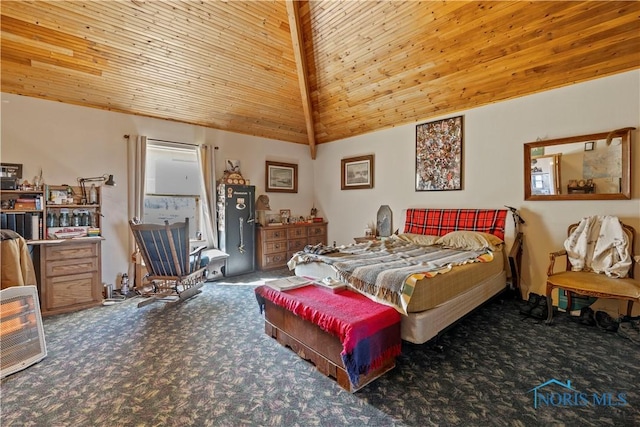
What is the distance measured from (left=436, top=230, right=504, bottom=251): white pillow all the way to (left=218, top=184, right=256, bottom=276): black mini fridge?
10.9 ft

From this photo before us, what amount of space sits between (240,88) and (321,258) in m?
3.27

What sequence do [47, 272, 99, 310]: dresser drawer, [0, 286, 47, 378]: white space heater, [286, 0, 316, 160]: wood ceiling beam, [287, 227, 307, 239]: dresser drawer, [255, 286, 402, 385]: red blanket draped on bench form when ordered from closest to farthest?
[255, 286, 402, 385]: red blanket draped on bench, [0, 286, 47, 378]: white space heater, [47, 272, 99, 310]: dresser drawer, [286, 0, 316, 160]: wood ceiling beam, [287, 227, 307, 239]: dresser drawer

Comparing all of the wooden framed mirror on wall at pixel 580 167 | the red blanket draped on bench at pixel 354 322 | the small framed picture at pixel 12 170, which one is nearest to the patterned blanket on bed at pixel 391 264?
the red blanket draped on bench at pixel 354 322

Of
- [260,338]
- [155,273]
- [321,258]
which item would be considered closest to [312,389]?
[260,338]

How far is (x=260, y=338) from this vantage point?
281 centimetres

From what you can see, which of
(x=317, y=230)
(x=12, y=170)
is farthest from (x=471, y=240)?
(x=12, y=170)

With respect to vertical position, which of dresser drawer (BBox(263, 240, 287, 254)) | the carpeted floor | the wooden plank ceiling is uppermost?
the wooden plank ceiling

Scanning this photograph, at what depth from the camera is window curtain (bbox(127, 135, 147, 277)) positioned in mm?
4375

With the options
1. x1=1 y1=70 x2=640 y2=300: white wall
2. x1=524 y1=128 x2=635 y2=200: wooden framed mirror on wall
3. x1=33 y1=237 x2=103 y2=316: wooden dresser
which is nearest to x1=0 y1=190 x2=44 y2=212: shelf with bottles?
x1=1 y1=70 x2=640 y2=300: white wall

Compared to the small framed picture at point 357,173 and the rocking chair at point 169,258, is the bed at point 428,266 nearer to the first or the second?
the small framed picture at point 357,173

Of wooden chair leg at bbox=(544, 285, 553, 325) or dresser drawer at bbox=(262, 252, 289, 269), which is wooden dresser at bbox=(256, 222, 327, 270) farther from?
wooden chair leg at bbox=(544, 285, 553, 325)

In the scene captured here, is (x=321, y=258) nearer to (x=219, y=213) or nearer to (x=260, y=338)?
(x=260, y=338)

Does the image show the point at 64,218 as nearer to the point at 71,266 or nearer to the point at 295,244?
the point at 71,266

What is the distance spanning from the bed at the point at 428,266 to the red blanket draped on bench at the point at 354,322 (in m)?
0.14
